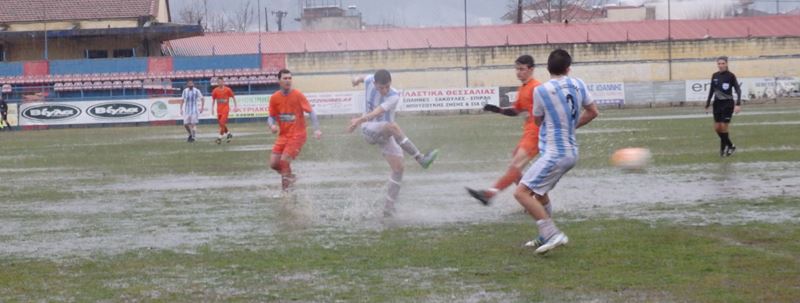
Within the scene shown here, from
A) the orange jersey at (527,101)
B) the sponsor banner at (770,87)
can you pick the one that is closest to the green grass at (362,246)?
the orange jersey at (527,101)

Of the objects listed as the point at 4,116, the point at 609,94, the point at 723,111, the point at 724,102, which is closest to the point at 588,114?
the point at 723,111

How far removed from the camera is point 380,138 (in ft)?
45.8

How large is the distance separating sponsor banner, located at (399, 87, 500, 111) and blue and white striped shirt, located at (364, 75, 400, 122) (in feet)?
134

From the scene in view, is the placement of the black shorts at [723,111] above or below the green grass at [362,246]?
above

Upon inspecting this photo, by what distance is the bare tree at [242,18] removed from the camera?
145 m

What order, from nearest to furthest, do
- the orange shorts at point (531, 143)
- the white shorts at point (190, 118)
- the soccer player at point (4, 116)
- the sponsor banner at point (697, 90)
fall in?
1. the orange shorts at point (531, 143)
2. the white shorts at point (190, 118)
3. the soccer player at point (4, 116)
4. the sponsor banner at point (697, 90)

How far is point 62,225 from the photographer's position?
13156mm

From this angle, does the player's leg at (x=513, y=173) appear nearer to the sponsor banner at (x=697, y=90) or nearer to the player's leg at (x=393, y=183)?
the player's leg at (x=393, y=183)

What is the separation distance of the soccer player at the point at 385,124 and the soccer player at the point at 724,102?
29.4 feet

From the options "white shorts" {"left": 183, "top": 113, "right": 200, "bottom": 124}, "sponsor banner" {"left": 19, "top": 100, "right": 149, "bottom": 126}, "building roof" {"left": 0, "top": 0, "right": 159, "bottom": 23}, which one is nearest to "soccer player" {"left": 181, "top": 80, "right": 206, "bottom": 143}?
"white shorts" {"left": 183, "top": 113, "right": 200, "bottom": 124}

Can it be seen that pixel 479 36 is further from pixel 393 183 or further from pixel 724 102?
pixel 393 183

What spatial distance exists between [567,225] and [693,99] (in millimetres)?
47964

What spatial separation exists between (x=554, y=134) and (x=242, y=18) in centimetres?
14379

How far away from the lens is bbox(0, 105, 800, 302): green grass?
8344mm
